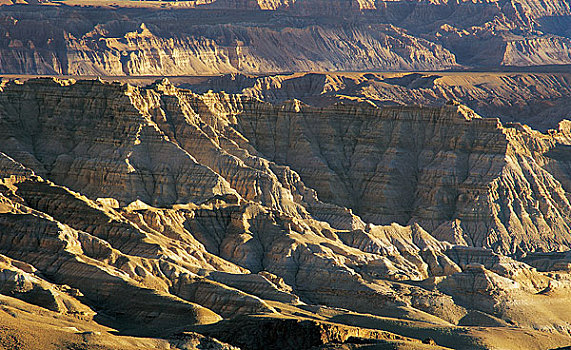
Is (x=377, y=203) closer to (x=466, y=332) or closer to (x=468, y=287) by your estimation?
(x=468, y=287)

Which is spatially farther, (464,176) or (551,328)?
(464,176)

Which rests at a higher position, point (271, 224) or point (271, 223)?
point (271, 223)

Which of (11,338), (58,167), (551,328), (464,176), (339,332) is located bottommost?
(11,338)

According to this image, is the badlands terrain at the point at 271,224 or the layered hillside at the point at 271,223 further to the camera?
the layered hillside at the point at 271,223

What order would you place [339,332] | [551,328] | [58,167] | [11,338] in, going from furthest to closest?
[58,167]
[551,328]
[339,332]
[11,338]

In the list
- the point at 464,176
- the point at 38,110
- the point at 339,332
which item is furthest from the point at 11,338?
the point at 464,176

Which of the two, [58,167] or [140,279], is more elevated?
[58,167]

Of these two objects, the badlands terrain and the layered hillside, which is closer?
the badlands terrain

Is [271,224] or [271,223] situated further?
[271,223]
